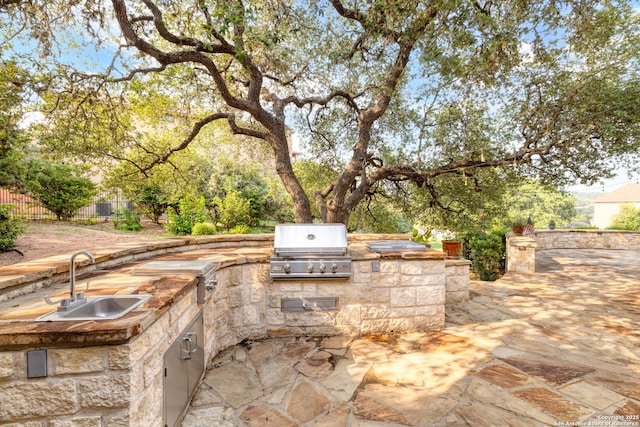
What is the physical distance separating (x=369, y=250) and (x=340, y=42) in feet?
15.1

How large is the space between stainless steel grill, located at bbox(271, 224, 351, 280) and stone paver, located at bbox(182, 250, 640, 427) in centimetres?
79

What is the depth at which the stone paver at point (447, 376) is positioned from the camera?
6.98 feet

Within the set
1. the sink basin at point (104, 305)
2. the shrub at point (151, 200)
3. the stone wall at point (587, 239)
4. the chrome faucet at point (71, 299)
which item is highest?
the shrub at point (151, 200)

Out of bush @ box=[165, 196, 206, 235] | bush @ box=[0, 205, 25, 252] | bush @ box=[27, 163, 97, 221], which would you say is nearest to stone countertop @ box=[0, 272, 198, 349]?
bush @ box=[0, 205, 25, 252]

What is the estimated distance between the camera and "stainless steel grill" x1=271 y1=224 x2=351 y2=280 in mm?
3195

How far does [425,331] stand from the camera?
359 cm

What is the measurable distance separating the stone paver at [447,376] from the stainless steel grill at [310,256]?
2.61 ft

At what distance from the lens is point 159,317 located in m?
1.71

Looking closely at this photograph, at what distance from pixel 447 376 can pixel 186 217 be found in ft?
37.6

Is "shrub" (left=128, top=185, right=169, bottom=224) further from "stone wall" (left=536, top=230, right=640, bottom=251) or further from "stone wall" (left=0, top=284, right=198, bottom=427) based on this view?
"stone wall" (left=536, top=230, right=640, bottom=251)

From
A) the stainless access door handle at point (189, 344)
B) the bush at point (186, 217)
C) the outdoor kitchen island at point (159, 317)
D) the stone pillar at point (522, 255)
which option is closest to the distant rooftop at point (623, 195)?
the stone pillar at point (522, 255)

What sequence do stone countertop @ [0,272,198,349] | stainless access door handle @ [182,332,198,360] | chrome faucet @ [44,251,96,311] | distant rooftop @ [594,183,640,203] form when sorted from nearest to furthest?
stone countertop @ [0,272,198,349], chrome faucet @ [44,251,96,311], stainless access door handle @ [182,332,198,360], distant rooftop @ [594,183,640,203]

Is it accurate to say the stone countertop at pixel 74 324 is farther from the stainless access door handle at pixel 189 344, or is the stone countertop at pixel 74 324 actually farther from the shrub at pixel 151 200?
the shrub at pixel 151 200

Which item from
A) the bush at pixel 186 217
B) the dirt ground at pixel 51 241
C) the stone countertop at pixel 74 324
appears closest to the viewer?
the stone countertop at pixel 74 324
